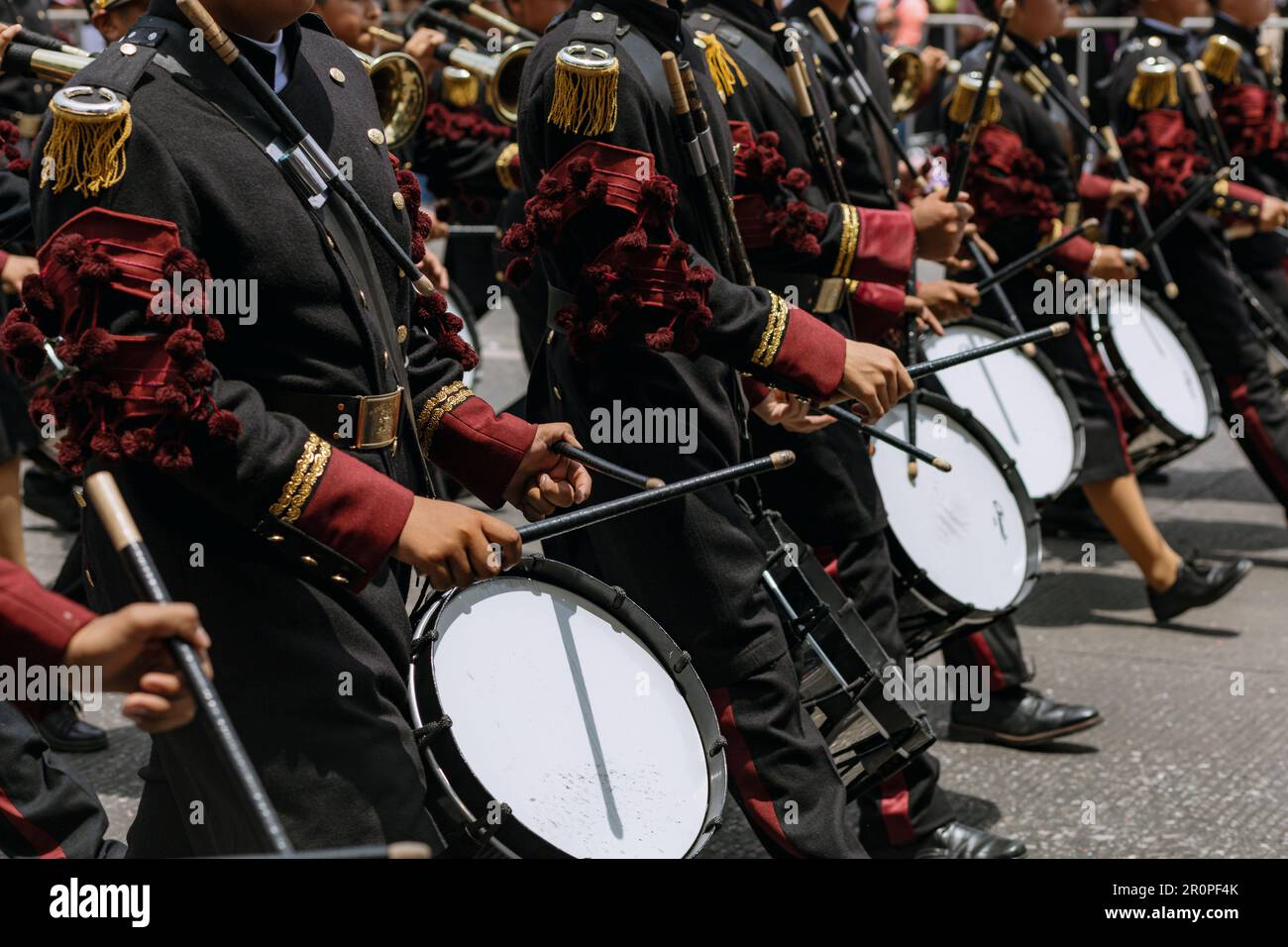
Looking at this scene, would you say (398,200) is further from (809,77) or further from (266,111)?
(809,77)

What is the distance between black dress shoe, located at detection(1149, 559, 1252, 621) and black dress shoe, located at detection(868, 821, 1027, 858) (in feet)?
6.59

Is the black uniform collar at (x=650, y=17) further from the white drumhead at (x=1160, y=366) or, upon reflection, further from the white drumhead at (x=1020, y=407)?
the white drumhead at (x=1160, y=366)

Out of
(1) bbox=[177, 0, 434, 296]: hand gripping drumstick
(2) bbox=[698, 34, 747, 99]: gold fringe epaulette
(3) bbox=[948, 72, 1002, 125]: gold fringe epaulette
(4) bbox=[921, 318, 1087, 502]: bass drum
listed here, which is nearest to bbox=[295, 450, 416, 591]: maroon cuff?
(1) bbox=[177, 0, 434, 296]: hand gripping drumstick

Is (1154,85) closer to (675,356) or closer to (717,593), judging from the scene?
(675,356)

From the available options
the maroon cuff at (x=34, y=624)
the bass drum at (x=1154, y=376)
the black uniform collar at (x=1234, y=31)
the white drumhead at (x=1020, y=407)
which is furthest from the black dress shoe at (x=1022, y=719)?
the black uniform collar at (x=1234, y=31)

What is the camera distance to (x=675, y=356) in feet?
10.8

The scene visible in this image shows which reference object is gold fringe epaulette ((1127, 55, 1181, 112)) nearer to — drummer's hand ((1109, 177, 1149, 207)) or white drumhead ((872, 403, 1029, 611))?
drummer's hand ((1109, 177, 1149, 207))

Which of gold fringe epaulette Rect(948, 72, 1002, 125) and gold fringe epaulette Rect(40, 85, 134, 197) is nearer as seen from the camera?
gold fringe epaulette Rect(40, 85, 134, 197)

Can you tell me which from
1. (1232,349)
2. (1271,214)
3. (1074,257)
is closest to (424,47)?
(1074,257)

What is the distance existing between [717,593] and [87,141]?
4.73 ft

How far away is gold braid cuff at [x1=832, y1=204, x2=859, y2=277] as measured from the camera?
3.80 meters

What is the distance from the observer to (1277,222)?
22.4 ft

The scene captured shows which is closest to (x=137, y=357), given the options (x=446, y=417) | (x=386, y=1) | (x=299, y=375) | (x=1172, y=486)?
(x=299, y=375)
